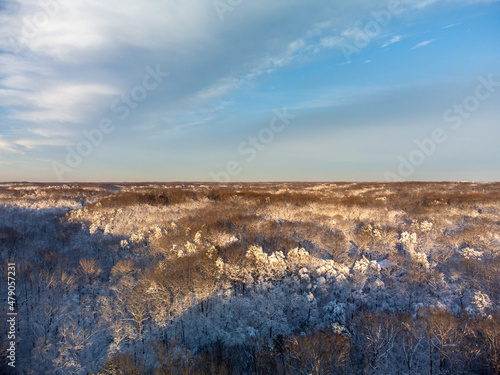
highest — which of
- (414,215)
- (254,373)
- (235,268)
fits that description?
(414,215)

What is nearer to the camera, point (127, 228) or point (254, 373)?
point (254, 373)

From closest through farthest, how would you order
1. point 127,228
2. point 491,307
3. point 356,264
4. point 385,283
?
point 491,307
point 385,283
point 356,264
point 127,228

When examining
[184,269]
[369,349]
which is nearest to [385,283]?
[369,349]

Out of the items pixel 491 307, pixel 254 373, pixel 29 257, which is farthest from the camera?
pixel 29 257

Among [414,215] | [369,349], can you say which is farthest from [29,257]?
[414,215]

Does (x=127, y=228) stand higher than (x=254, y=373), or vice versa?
(x=127, y=228)

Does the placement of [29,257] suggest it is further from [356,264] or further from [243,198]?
[243,198]
